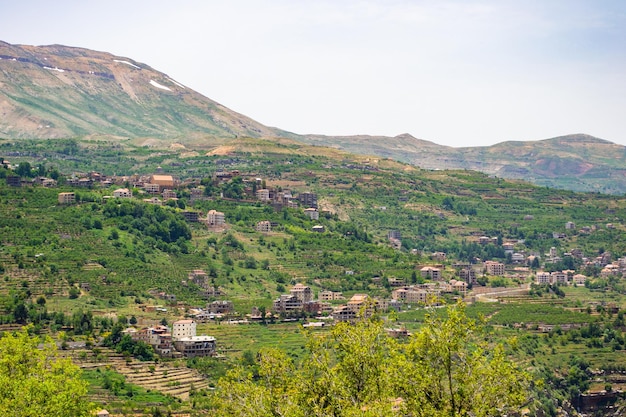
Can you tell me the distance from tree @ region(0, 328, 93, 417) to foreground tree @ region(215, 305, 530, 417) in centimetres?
537

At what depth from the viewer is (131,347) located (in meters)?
67.4

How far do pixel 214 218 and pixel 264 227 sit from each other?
5262 mm

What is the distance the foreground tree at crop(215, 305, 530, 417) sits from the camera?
31344 mm

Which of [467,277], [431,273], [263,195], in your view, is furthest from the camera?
[263,195]

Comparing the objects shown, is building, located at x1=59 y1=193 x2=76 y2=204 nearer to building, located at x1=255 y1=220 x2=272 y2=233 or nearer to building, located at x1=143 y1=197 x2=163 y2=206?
building, located at x1=143 y1=197 x2=163 y2=206

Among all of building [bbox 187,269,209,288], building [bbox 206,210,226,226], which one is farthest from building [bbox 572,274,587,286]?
building [bbox 187,269,209,288]

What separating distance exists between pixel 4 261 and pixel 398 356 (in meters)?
53.9

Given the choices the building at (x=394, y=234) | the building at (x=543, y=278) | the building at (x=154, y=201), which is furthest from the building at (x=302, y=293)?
the building at (x=394, y=234)

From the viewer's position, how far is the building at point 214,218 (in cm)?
10650

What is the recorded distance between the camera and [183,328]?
240 feet

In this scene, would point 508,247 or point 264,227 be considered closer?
point 264,227

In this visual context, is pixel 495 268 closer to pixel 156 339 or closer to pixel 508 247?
pixel 508 247

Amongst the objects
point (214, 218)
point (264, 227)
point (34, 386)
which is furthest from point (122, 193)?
point (34, 386)

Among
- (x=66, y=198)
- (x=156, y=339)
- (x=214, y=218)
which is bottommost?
(x=156, y=339)
